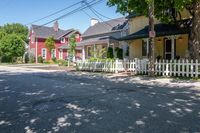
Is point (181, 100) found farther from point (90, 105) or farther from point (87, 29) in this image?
point (87, 29)

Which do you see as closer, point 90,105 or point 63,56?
point 90,105

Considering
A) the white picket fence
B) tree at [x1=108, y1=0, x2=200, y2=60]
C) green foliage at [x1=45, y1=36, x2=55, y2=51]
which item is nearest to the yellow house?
tree at [x1=108, y1=0, x2=200, y2=60]

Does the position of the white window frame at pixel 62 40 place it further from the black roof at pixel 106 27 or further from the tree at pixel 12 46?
the black roof at pixel 106 27

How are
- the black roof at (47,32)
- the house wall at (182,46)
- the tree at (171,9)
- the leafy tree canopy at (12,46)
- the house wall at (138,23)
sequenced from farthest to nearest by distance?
the black roof at (47,32)
the leafy tree canopy at (12,46)
the house wall at (138,23)
the house wall at (182,46)
the tree at (171,9)

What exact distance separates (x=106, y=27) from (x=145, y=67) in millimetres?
25947

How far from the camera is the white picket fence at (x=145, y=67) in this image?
18577mm

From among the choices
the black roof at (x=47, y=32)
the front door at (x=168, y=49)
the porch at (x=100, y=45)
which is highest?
the black roof at (x=47, y=32)

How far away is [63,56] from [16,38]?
9458 mm

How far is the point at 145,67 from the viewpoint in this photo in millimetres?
21625

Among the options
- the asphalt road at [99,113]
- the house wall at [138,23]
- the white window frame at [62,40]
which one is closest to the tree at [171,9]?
the house wall at [138,23]

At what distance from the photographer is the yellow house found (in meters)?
24.7

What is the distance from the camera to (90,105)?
910 cm

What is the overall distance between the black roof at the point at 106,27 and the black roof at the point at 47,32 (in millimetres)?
16008

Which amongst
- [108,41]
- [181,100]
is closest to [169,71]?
[181,100]
